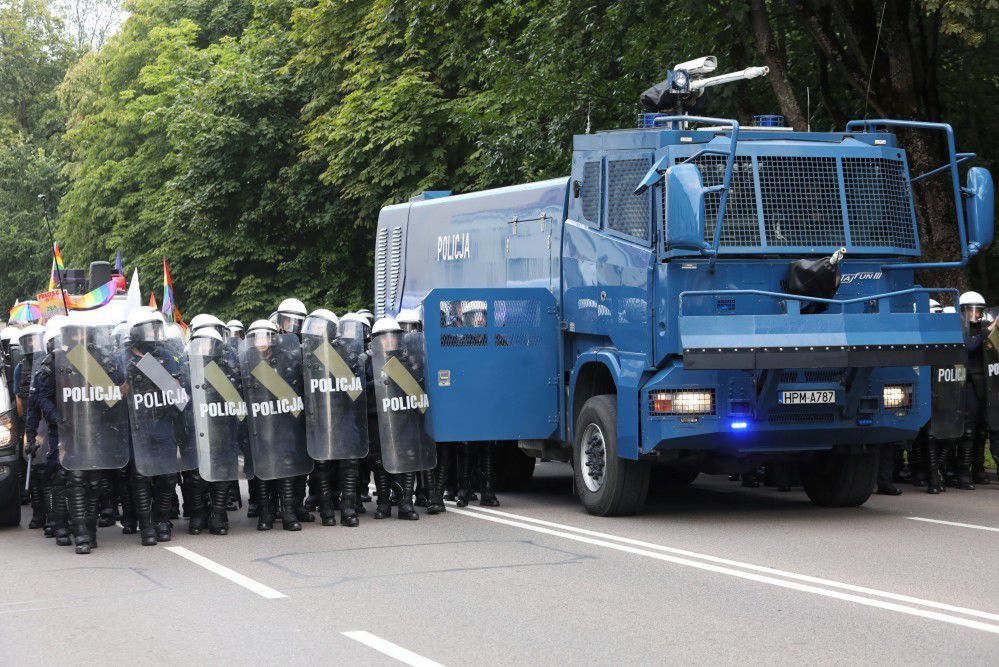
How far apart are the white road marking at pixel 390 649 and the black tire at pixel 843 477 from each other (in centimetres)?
620

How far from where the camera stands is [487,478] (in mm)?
13859

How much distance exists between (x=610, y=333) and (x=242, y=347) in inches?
122

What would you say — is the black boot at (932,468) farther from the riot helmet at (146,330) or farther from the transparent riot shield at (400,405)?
the riot helmet at (146,330)

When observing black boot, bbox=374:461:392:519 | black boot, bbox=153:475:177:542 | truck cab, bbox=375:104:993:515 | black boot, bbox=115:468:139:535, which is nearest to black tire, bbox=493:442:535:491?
truck cab, bbox=375:104:993:515

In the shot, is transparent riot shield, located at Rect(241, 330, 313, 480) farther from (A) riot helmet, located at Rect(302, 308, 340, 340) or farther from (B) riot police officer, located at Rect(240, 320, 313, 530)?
(A) riot helmet, located at Rect(302, 308, 340, 340)

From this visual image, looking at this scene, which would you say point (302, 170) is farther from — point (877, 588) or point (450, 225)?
point (877, 588)

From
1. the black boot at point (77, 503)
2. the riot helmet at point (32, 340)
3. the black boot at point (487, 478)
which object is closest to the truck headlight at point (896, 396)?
the black boot at point (487, 478)

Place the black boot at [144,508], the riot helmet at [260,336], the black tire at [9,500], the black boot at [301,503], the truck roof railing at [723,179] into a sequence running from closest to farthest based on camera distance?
1. the truck roof railing at [723,179]
2. the black boot at [144,508]
3. the riot helmet at [260,336]
4. the black tire at [9,500]
5. the black boot at [301,503]

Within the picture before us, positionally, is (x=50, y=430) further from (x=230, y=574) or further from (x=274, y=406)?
(x=230, y=574)

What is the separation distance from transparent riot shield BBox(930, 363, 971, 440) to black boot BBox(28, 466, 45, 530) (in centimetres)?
815

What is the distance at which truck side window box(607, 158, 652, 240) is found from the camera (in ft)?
39.5

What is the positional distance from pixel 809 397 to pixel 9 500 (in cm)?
678

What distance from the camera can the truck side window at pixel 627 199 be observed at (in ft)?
39.5

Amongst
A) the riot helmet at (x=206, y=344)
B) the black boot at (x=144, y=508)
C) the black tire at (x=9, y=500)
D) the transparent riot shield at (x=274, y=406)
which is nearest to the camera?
the black boot at (x=144, y=508)
